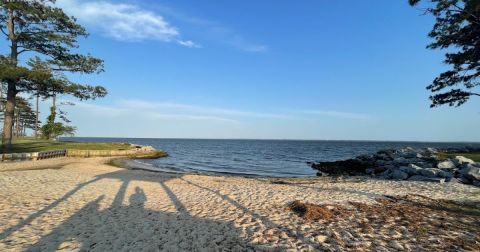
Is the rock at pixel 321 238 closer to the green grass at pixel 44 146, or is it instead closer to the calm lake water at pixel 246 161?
the calm lake water at pixel 246 161

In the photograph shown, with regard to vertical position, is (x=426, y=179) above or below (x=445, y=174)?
below

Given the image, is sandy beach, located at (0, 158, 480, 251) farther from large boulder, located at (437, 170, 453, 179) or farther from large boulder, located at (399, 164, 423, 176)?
large boulder, located at (399, 164, 423, 176)

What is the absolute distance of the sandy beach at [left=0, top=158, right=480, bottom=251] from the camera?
21.4ft

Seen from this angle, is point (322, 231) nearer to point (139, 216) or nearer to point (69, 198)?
point (139, 216)

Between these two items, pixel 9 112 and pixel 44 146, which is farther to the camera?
pixel 44 146

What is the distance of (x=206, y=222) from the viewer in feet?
27.3

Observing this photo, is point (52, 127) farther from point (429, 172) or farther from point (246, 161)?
point (429, 172)

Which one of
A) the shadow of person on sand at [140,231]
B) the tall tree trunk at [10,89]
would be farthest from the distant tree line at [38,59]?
the shadow of person on sand at [140,231]

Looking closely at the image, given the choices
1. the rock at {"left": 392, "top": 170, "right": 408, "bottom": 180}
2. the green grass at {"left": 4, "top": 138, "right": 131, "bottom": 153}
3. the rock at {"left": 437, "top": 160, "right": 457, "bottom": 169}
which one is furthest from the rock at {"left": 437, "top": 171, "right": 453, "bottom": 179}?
the green grass at {"left": 4, "top": 138, "right": 131, "bottom": 153}

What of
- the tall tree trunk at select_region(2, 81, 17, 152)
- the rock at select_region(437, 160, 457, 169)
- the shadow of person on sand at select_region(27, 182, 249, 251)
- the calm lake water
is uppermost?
the tall tree trunk at select_region(2, 81, 17, 152)

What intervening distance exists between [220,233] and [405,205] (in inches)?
270

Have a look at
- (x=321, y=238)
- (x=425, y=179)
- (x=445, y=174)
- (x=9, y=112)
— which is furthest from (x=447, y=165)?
(x=9, y=112)

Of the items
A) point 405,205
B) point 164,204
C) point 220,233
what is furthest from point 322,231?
point 164,204

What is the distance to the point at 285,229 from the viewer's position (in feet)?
25.1
